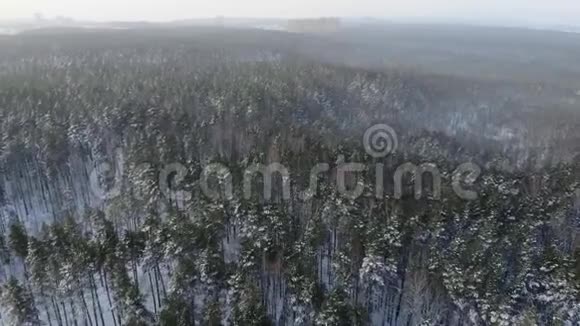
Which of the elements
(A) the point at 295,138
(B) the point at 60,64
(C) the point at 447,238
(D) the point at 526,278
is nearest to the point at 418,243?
(C) the point at 447,238

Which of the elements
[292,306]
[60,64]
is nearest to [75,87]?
[60,64]

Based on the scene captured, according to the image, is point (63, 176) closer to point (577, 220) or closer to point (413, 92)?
point (577, 220)

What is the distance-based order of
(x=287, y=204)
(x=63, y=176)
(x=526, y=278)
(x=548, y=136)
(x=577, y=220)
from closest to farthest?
(x=526, y=278) < (x=577, y=220) < (x=287, y=204) < (x=63, y=176) < (x=548, y=136)

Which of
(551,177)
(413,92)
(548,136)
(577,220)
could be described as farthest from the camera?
(413,92)

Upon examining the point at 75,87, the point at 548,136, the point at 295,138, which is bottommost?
the point at 548,136

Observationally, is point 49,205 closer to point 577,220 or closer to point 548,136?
point 577,220

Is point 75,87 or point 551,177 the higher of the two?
point 75,87

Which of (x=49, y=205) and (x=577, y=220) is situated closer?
(x=577, y=220)
